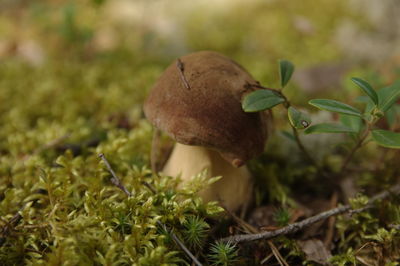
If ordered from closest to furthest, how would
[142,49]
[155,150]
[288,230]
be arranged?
[288,230]
[155,150]
[142,49]

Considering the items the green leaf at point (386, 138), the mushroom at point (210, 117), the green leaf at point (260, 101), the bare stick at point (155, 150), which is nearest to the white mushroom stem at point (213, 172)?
the mushroom at point (210, 117)

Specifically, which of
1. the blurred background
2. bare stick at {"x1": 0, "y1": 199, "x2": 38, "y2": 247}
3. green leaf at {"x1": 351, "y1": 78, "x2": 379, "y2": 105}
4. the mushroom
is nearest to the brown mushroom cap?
the mushroom

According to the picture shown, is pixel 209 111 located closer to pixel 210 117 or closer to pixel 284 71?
pixel 210 117

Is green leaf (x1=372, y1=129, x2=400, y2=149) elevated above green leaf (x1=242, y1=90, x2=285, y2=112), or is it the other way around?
green leaf (x1=242, y1=90, x2=285, y2=112)

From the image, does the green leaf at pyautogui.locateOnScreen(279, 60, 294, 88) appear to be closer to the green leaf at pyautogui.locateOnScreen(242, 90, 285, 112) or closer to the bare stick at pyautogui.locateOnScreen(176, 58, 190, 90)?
the green leaf at pyautogui.locateOnScreen(242, 90, 285, 112)

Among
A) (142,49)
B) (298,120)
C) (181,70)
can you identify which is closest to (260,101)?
(298,120)

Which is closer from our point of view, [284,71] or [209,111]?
[209,111]

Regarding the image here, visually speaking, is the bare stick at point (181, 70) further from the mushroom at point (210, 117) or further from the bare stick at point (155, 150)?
the bare stick at point (155, 150)
